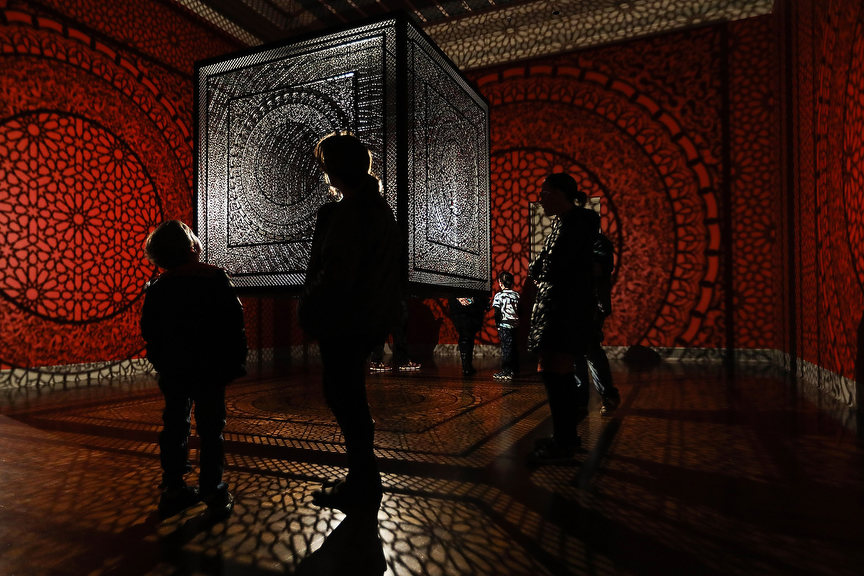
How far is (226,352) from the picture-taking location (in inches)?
56.9

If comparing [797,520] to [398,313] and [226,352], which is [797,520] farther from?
[226,352]

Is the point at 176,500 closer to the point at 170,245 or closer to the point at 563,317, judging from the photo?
the point at 170,245

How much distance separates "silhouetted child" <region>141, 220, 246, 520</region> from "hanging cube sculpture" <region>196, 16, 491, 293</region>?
0.27 metres

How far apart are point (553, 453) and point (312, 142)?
4.32 ft

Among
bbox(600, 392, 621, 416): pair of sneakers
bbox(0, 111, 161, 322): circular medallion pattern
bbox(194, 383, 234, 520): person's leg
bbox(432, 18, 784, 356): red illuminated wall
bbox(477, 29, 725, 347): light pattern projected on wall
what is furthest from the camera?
bbox(477, 29, 725, 347): light pattern projected on wall

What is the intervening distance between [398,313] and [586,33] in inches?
236

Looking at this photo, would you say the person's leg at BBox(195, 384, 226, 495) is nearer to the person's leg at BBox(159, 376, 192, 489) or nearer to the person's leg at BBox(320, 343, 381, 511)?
the person's leg at BBox(159, 376, 192, 489)

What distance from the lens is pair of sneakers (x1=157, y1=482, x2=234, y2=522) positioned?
4.59 ft

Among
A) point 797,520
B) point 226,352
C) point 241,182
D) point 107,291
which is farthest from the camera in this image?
point 107,291

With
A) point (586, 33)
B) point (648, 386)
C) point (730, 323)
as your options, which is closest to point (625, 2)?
point (586, 33)

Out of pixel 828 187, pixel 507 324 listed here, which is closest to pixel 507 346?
pixel 507 324

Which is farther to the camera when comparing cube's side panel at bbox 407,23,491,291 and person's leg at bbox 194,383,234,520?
cube's side panel at bbox 407,23,491,291

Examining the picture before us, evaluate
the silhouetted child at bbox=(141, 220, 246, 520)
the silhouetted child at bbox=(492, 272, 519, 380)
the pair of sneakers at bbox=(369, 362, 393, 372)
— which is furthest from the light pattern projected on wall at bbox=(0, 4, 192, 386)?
the silhouetted child at bbox=(141, 220, 246, 520)

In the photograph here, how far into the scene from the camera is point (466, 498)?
1.52 metres
